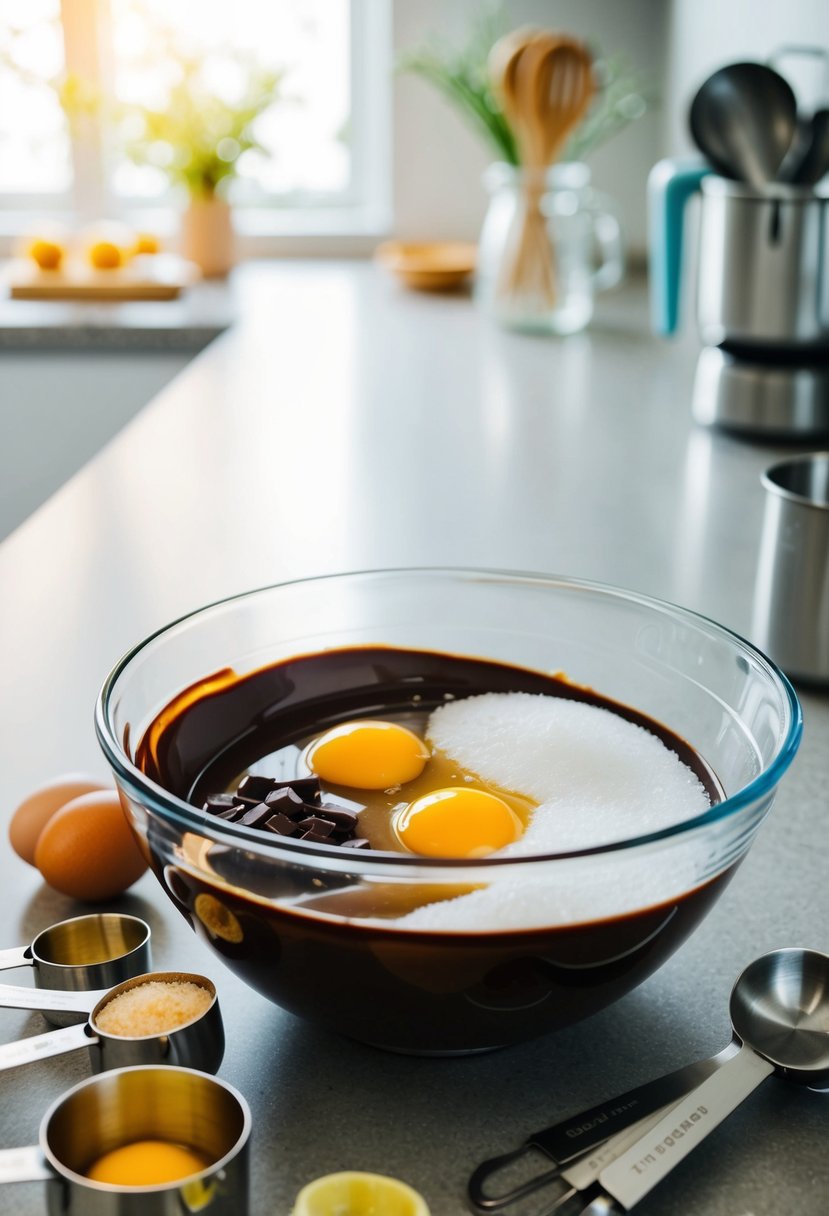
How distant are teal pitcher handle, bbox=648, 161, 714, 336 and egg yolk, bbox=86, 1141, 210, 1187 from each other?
4.58 feet

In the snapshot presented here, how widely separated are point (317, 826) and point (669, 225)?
1.29m

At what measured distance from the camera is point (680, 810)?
2.06 ft

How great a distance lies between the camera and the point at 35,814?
77 centimetres

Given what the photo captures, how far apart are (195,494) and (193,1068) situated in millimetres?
947

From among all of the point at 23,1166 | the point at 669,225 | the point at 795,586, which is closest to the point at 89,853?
the point at 23,1166

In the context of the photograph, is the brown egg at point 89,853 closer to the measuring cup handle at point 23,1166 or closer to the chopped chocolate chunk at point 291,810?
the chopped chocolate chunk at point 291,810

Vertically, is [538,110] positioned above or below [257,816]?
above

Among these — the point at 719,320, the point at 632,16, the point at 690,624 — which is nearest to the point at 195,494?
the point at 719,320

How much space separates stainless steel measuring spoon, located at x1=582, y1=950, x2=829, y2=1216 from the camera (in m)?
0.52

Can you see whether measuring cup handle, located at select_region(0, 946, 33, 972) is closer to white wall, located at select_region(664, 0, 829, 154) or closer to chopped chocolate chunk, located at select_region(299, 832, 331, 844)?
chopped chocolate chunk, located at select_region(299, 832, 331, 844)

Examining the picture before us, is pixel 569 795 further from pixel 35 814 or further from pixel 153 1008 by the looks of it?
pixel 35 814

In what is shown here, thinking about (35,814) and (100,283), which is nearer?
(35,814)

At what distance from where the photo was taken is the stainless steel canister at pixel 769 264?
1.47m

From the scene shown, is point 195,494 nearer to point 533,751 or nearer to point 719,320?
point 719,320
